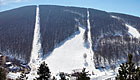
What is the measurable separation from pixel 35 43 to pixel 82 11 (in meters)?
97.7

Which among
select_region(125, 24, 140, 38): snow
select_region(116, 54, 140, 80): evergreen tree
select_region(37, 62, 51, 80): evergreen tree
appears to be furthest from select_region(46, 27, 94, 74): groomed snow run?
select_region(116, 54, 140, 80): evergreen tree

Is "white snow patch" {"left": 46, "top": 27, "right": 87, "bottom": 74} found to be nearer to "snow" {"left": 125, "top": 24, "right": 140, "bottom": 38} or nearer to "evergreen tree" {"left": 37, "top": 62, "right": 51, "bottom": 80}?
"snow" {"left": 125, "top": 24, "right": 140, "bottom": 38}

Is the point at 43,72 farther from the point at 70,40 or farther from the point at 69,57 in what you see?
the point at 70,40

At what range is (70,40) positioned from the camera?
389 ft

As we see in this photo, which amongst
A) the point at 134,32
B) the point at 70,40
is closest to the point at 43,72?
the point at 70,40

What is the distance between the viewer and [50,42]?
113m

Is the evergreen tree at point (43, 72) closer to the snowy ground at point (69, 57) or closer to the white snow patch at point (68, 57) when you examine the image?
the snowy ground at point (69, 57)

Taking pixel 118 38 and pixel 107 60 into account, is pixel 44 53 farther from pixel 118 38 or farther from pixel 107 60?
pixel 118 38

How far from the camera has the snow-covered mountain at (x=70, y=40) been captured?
276ft

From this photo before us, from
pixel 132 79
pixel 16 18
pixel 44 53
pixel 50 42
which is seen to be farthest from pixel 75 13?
pixel 132 79

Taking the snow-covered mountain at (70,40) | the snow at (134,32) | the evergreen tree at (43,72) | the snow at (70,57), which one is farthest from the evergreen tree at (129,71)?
the snow at (134,32)

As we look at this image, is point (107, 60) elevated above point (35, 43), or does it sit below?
below

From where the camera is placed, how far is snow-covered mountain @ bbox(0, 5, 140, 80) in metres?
84.2

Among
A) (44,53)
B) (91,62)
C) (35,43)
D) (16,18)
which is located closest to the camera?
(91,62)
